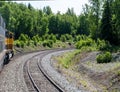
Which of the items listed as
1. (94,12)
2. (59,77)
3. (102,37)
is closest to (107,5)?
(102,37)

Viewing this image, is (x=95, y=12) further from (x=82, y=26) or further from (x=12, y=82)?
(x=12, y=82)

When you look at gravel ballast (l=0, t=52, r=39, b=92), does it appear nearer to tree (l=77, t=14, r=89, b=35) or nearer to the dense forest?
the dense forest

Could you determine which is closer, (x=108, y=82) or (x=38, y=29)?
(x=108, y=82)

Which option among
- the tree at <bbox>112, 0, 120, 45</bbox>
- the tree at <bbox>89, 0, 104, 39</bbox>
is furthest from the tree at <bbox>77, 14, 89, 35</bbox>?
the tree at <bbox>112, 0, 120, 45</bbox>

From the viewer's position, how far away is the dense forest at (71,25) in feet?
177

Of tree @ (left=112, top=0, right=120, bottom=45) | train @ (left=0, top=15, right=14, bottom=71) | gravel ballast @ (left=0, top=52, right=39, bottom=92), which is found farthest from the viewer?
tree @ (left=112, top=0, right=120, bottom=45)

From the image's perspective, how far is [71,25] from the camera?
13538 cm

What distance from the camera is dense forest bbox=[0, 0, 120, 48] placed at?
53.9m

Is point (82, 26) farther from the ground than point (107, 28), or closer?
farther from the ground

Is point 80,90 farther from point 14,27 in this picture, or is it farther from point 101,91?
point 14,27

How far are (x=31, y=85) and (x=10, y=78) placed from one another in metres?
3.56

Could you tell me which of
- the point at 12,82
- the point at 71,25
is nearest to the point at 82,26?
the point at 71,25

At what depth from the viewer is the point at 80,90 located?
19297 millimetres

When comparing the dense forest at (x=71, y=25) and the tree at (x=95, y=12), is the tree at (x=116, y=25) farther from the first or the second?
the tree at (x=95, y=12)
